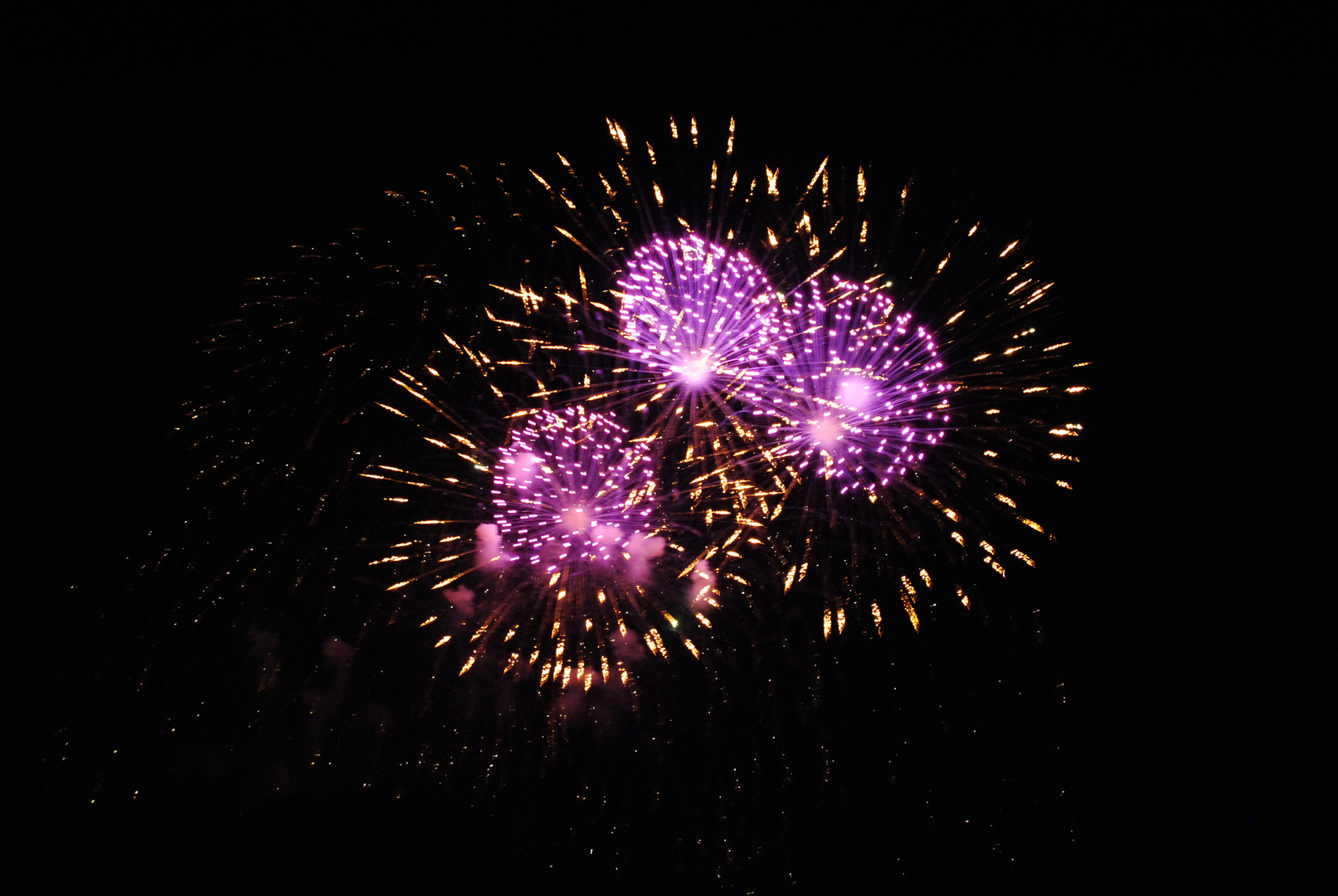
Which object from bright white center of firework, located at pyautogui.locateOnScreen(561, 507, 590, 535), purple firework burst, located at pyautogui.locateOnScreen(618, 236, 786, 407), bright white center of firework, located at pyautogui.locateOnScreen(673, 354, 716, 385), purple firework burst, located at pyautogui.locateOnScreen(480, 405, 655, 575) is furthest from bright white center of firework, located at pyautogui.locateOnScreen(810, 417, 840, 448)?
bright white center of firework, located at pyautogui.locateOnScreen(561, 507, 590, 535)

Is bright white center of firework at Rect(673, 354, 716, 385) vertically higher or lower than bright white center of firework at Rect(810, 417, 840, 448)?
higher

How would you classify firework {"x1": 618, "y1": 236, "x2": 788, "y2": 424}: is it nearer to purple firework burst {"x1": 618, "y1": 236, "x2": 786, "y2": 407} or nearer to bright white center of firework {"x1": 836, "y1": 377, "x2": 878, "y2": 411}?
purple firework burst {"x1": 618, "y1": 236, "x2": 786, "y2": 407}

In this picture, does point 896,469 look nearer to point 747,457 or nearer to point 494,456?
point 747,457

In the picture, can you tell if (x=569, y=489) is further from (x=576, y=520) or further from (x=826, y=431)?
(x=826, y=431)

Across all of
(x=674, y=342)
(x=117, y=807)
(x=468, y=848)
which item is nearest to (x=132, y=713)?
(x=117, y=807)

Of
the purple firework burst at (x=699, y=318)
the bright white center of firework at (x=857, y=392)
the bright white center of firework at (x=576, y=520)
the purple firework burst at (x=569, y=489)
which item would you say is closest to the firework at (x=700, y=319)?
the purple firework burst at (x=699, y=318)

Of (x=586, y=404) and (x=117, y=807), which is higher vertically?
(x=586, y=404)
